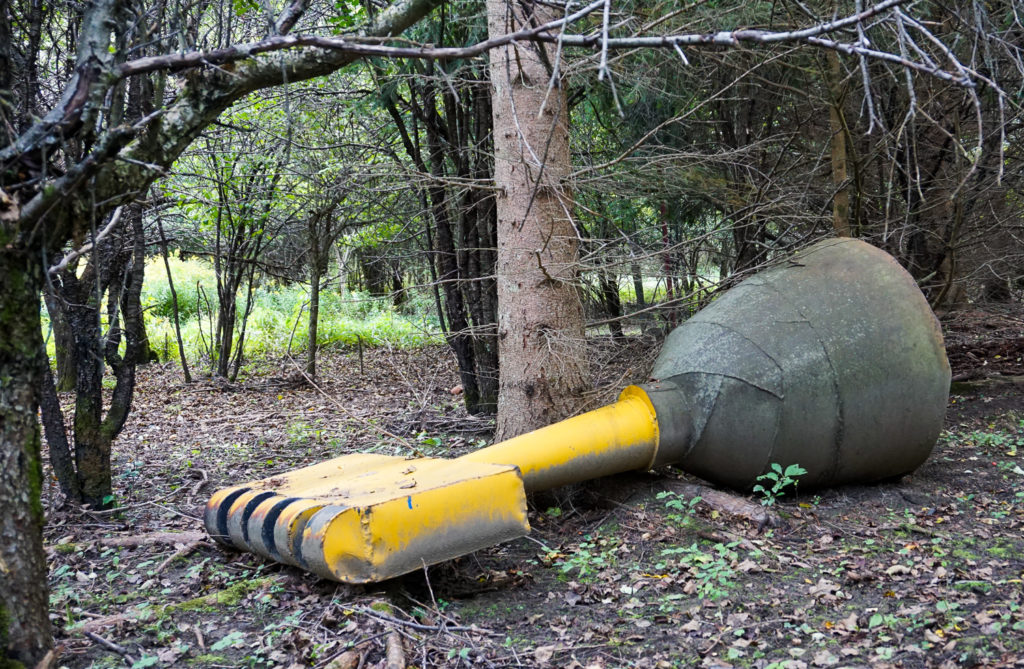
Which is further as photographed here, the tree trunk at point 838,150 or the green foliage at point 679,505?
the tree trunk at point 838,150

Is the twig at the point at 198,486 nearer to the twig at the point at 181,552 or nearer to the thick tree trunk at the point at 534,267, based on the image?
the twig at the point at 181,552

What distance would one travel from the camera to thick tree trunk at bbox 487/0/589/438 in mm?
6051

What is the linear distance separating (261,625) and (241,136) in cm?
854

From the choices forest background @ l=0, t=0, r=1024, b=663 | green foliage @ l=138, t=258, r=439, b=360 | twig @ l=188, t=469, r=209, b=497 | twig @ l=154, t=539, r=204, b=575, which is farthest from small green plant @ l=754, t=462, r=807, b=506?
Answer: green foliage @ l=138, t=258, r=439, b=360

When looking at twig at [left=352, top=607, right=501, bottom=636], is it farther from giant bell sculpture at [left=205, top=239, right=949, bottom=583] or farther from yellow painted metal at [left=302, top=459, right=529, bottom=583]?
giant bell sculpture at [left=205, top=239, right=949, bottom=583]

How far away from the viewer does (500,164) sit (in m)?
6.18

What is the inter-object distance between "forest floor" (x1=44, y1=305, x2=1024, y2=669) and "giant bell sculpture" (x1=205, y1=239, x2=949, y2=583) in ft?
1.06

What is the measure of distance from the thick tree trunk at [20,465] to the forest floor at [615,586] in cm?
48

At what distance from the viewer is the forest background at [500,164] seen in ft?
10.1

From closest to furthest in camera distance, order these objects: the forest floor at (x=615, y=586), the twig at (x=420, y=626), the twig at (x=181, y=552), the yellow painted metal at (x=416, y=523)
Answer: the forest floor at (x=615, y=586) < the twig at (x=420, y=626) < the yellow painted metal at (x=416, y=523) < the twig at (x=181, y=552)

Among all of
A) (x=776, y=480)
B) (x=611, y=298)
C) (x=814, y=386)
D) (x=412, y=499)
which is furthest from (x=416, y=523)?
(x=611, y=298)

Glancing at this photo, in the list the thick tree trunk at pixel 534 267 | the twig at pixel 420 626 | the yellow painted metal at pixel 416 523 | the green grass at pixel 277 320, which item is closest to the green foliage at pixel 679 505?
the thick tree trunk at pixel 534 267

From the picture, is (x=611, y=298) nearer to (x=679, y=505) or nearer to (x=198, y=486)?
(x=679, y=505)

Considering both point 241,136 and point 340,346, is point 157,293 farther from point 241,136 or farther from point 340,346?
point 241,136
